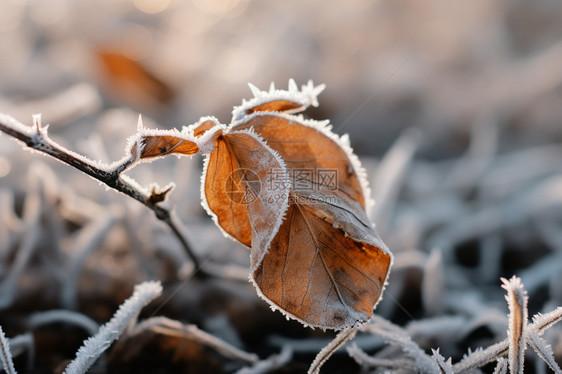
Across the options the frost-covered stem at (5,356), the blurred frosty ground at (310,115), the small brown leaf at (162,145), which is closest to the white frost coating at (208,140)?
the small brown leaf at (162,145)

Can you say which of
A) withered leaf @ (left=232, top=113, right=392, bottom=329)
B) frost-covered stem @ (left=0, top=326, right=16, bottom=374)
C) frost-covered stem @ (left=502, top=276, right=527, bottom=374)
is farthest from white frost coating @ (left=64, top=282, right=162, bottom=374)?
frost-covered stem @ (left=502, top=276, right=527, bottom=374)

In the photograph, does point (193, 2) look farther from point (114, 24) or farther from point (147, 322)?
point (147, 322)

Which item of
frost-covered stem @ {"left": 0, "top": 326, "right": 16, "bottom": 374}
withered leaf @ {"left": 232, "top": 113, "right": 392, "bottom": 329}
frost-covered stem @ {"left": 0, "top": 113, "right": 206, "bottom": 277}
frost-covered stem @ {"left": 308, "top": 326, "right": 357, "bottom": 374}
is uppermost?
frost-covered stem @ {"left": 0, "top": 113, "right": 206, "bottom": 277}

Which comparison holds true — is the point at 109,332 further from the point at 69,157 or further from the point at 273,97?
the point at 273,97

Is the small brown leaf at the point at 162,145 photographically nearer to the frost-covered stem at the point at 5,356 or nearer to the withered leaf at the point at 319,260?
the withered leaf at the point at 319,260

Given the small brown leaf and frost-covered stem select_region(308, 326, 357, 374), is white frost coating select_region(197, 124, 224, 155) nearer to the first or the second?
the small brown leaf

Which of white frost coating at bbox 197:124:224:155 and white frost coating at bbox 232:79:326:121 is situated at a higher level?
white frost coating at bbox 232:79:326:121

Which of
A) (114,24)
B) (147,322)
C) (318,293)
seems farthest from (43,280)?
(114,24)

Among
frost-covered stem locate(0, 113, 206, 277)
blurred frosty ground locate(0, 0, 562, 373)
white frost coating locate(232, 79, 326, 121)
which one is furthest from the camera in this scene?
blurred frosty ground locate(0, 0, 562, 373)

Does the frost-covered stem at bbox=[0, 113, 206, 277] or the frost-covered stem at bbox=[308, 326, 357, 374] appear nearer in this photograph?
the frost-covered stem at bbox=[0, 113, 206, 277]
